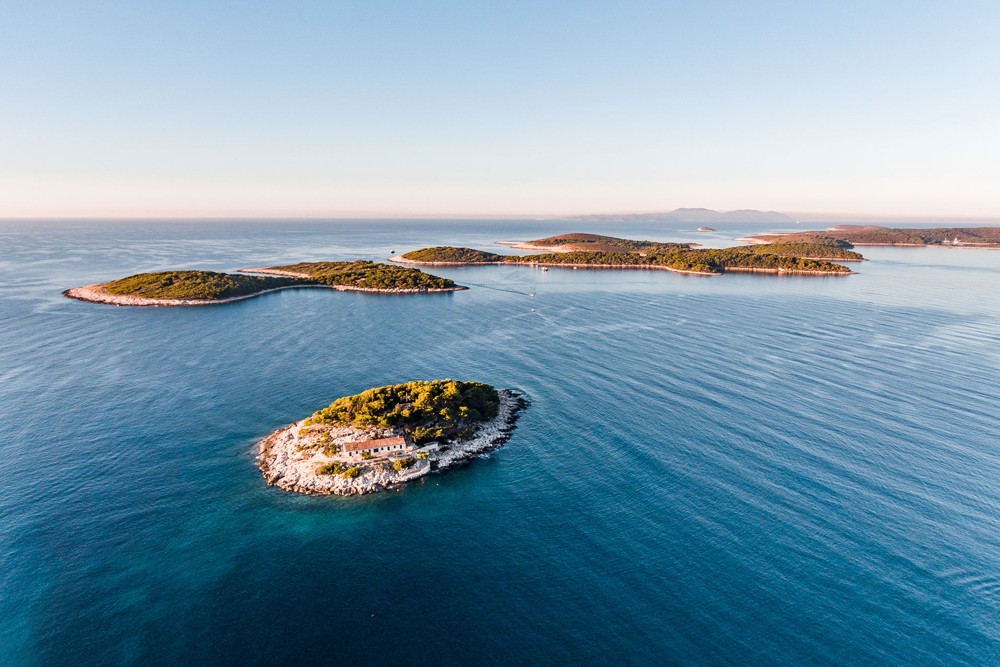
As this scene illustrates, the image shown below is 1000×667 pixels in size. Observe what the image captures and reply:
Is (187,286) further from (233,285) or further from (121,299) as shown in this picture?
(121,299)

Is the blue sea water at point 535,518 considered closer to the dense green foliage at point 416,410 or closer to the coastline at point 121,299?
→ the dense green foliage at point 416,410

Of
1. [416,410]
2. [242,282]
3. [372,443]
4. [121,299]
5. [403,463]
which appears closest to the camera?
[403,463]

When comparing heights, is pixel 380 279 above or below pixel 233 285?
above

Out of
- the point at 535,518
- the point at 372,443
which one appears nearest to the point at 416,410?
the point at 372,443

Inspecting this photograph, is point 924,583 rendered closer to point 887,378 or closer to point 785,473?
point 785,473

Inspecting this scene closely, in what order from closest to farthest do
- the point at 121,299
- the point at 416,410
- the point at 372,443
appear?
the point at 372,443, the point at 416,410, the point at 121,299

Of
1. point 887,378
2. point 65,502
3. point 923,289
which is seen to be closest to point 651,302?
point 887,378
